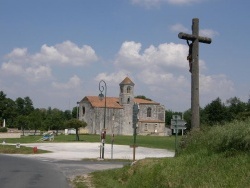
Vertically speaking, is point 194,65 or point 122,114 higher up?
point 122,114

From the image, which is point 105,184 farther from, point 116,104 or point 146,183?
point 116,104

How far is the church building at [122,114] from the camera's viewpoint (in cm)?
10431

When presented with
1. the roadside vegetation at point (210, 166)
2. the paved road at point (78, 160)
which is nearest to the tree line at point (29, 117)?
the paved road at point (78, 160)

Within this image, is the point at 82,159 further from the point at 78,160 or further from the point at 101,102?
the point at 101,102

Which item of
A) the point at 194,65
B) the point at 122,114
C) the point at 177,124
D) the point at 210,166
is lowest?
the point at 210,166

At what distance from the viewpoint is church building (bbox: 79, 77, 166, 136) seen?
104 metres

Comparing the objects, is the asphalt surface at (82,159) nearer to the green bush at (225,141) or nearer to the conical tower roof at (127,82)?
the green bush at (225,141)

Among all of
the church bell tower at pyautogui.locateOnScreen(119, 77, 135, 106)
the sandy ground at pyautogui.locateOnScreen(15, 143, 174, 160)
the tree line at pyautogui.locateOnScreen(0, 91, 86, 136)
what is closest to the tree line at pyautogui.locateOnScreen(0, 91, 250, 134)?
the tree line at pyautogui.locateOnScreen(0, 91, 86, 136)

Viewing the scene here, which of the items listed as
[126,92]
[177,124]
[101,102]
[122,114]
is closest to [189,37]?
[177,124]

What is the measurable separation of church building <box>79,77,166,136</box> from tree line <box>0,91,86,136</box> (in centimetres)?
693

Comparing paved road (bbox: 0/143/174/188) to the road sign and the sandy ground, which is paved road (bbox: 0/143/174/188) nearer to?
the sandy ground

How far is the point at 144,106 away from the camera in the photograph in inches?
4466

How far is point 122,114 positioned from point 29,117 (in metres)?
27.3

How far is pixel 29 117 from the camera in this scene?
287ft
